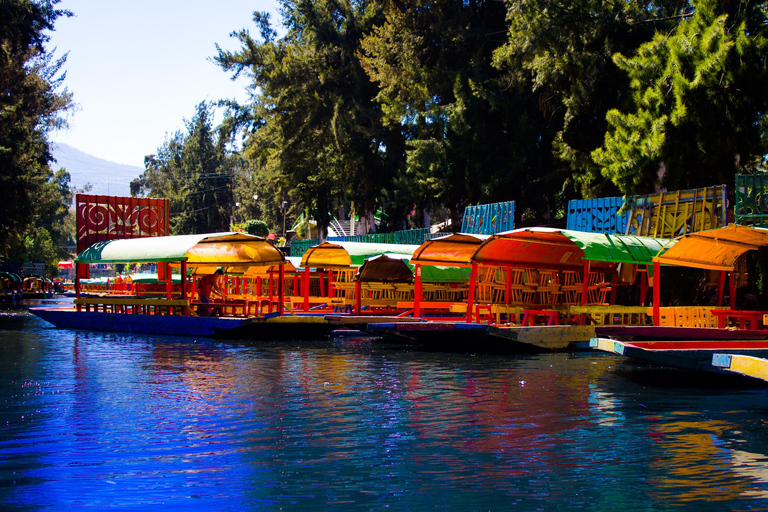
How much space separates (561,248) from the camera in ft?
73.6

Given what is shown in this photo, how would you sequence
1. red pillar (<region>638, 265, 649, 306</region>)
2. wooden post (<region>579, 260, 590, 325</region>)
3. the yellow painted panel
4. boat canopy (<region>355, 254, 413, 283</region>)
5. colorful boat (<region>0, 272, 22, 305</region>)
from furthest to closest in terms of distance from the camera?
colorful boat (<region>0, 272, 22, 305</region>)
boat canopy (<region>355, 254, 413, 283</region>)
red pillar (<region>638, 265, 649, 306</region>)
wooden post (<region>579, 260, 590, 325</region>)
the yellow painted panel

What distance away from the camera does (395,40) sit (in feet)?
127

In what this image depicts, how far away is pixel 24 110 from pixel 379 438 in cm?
4200

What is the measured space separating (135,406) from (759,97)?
64.8 feet

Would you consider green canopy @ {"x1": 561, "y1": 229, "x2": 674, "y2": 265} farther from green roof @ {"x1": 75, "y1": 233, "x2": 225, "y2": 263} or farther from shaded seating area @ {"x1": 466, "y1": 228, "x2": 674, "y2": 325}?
green roof @ {"x1": 75, "y1": 233, "x2": 225, "y2": 263}

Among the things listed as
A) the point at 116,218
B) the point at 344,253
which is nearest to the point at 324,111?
the point at 116,218

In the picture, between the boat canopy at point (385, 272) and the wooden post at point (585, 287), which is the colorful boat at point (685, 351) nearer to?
the wooden post at point (585, 287)

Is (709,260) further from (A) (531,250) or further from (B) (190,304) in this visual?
(B) (190,304)

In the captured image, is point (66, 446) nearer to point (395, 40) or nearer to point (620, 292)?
point (620, 292)

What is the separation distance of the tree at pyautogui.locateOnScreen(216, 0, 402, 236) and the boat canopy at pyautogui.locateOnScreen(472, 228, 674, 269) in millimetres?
21169

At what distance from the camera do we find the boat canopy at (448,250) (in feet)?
69.9

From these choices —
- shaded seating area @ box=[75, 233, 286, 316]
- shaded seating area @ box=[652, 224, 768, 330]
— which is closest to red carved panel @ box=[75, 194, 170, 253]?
shaded seating area @ box=[75, 233, 286, 316]

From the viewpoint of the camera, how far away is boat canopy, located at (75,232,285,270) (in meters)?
24.0

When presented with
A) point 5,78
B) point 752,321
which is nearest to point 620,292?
point 752,321
